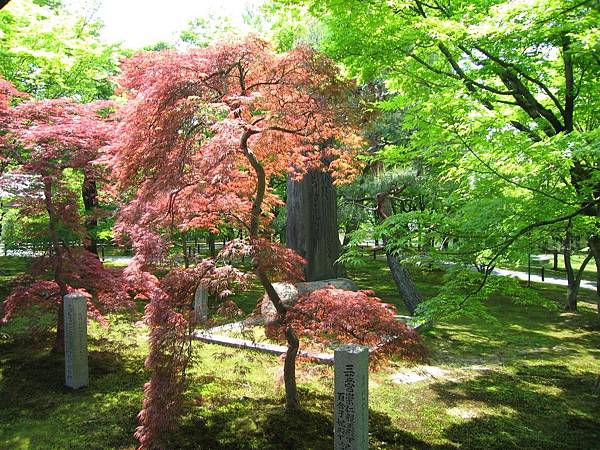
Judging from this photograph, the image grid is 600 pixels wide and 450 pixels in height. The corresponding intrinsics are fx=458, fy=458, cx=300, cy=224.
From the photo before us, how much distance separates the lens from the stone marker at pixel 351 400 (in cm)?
418

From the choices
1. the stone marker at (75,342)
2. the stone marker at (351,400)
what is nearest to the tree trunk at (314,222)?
the stone marker at (75,342)

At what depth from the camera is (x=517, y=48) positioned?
5551 mm

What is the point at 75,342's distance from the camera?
638cm

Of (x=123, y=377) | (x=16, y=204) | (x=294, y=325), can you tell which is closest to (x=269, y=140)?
(x=294, y=325)

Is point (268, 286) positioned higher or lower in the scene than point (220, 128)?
lower

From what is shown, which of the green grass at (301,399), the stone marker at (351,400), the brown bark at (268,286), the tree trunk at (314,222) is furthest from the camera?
the tree trunk at (314,222)

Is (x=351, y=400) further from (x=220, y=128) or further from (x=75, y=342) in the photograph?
(x=75, y=342)

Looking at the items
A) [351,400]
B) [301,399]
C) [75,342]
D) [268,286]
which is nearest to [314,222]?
[301,399]

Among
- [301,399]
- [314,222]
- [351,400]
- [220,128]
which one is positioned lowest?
[301,399]

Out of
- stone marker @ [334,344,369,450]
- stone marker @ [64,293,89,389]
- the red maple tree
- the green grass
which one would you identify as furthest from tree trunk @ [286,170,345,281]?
stone marker @ [334,344,369,450]

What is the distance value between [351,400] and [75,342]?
4.21 m

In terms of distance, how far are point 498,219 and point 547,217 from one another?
610 mm

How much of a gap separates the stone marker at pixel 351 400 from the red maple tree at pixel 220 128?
1002mm

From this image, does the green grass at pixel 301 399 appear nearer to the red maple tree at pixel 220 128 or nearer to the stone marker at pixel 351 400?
the stone marker at pixel 351 400
